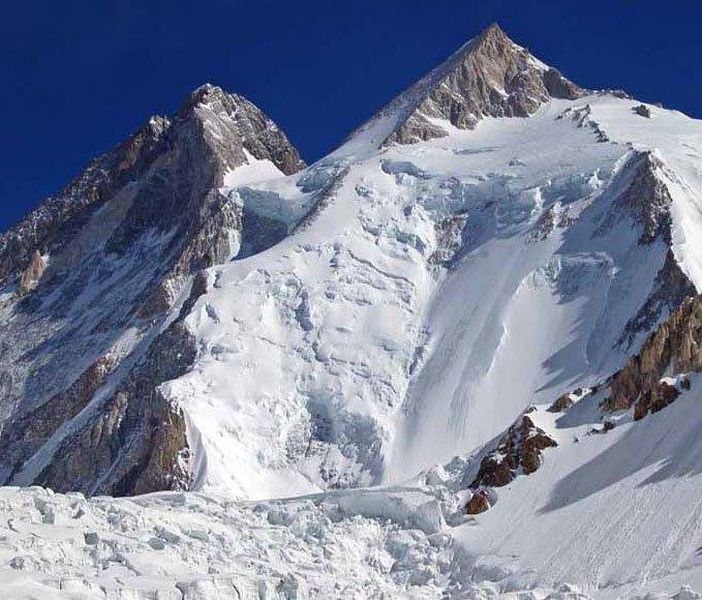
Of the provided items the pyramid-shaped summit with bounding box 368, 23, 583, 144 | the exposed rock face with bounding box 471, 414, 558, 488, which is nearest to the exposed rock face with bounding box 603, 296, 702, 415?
the exposed rock face with bounding box 471, 414, 558, 488

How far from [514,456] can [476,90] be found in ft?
294

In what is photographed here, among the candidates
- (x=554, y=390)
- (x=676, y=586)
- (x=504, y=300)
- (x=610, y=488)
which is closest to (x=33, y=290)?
(x=504, y=300)

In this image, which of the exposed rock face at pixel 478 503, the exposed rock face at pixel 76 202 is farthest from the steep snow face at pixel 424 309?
the exposed rock face at pixel 76 202

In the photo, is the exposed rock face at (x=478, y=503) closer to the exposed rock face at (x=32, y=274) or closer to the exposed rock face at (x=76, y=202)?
the exposed rock face at (x=32, y=274)

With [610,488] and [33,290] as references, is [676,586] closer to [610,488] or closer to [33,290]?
[610,488]

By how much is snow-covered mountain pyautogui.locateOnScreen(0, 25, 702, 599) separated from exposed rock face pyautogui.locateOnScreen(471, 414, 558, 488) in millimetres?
188

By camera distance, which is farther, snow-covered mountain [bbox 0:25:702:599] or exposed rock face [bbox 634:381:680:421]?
exposed rock face [bbox 634:381:680:421]

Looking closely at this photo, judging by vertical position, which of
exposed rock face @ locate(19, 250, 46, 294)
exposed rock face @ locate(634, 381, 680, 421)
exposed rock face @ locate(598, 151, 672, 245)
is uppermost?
exposed rock face @ locate(19, 250, 46, 294)

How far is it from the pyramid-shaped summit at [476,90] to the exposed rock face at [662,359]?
6951 cm

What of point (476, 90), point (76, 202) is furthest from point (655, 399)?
point (76, 202)

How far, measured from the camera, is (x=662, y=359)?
2670 inches

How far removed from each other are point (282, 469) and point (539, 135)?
5432 cm

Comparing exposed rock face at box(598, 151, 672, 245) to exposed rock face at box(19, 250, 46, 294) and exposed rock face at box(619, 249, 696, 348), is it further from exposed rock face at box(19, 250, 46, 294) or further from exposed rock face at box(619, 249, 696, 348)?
exposed rock face at box(19, 250, 46, 294)

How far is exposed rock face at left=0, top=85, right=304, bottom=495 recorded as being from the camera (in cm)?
9681
